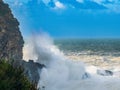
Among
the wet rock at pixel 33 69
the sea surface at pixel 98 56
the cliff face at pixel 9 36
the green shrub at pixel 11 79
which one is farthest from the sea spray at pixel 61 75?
the green shrub at pixel 11 79

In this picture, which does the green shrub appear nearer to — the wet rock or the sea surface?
the wet rock

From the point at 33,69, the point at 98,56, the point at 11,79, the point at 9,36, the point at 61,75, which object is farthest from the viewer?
the point at 98,56

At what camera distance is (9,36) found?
42.7 m

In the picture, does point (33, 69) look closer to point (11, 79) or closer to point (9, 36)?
point (9, 36)

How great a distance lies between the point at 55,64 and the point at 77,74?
312cm

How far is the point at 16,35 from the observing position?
44.9 m

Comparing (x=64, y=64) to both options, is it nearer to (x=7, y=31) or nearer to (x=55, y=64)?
(x=55, y=64)

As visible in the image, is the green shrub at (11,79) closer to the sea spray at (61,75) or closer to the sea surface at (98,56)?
the sea spray at (61,75)

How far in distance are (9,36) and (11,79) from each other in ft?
90.3

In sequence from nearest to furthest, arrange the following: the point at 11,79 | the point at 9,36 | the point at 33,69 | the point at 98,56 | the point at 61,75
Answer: the point at 11,79 → the point at 9,36 → the point at 33,69 → the point at 61,75 → the point at 98,56

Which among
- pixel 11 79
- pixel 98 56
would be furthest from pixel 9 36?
pixel 98 56

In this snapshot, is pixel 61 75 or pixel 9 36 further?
pixel 61 75

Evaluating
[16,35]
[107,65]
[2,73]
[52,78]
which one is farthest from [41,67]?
[2,73]

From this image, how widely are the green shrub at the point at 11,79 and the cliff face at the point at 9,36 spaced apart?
72.4 feet
